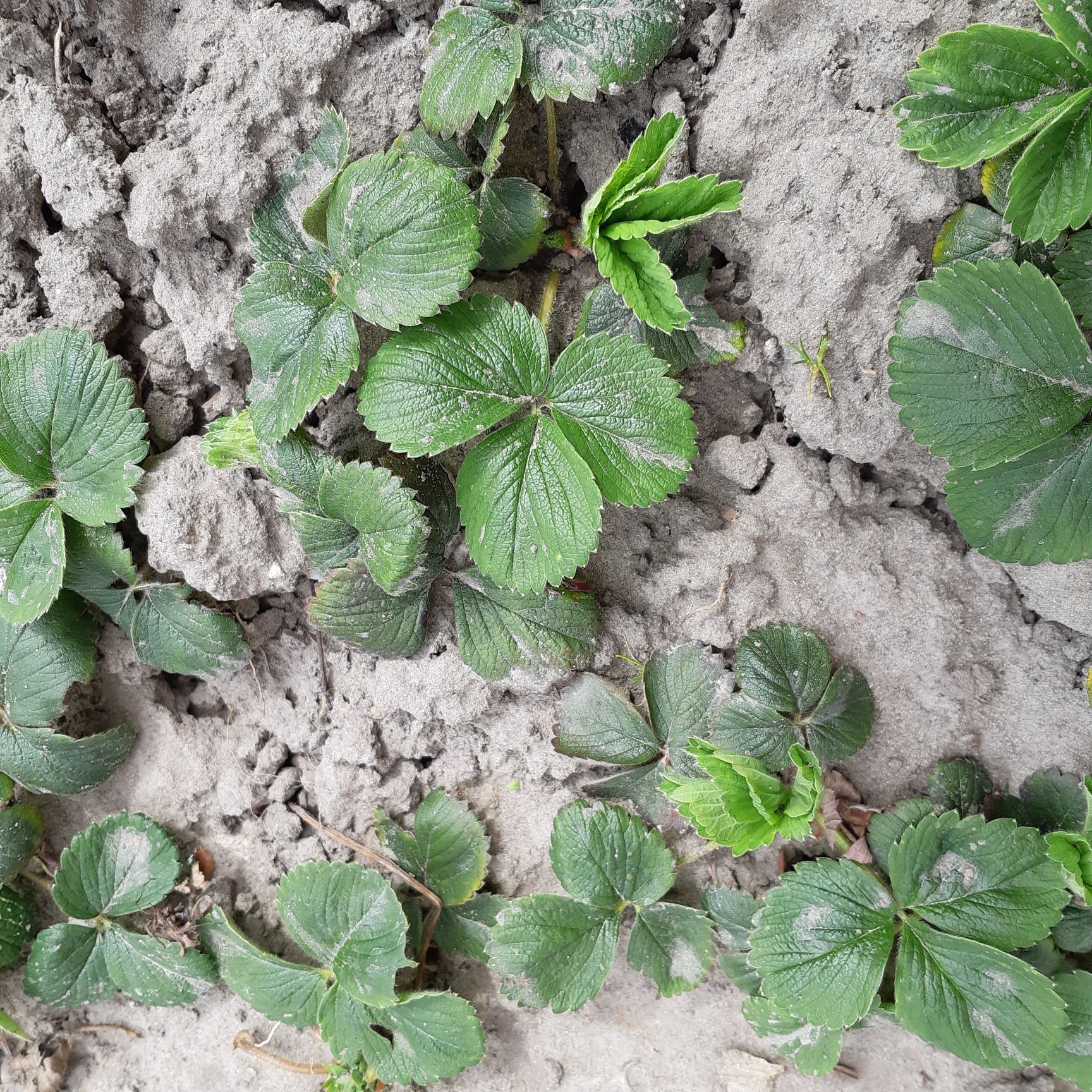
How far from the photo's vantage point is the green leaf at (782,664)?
1779mm

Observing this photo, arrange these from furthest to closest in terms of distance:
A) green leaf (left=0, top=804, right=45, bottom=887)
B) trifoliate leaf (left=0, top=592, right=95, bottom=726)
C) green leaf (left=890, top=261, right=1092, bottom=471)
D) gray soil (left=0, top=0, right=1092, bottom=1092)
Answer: green leaf (left=0, top=804, right=45, bottom=887) < trifoliate leaf (left=0, top=592, right=95, bottom=726) < gray soil (left=0, top=0, right=1092, bottom=1092) < green leaf (left=890, top=261, right=1092, bottom=471)

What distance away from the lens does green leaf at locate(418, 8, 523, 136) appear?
1.58 meters

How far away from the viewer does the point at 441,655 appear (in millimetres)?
1896

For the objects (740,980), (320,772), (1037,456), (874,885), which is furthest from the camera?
(320,772)

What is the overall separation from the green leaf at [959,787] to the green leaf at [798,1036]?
525 millimetres

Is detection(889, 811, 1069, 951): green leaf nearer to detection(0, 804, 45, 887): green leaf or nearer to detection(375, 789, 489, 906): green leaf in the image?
detection(375, 789, 489, 906): green leaf

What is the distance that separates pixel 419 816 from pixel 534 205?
1372 millimetres

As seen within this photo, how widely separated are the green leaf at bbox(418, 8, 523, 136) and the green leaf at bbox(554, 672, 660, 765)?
1168mm

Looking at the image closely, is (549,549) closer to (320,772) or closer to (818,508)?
(818,508)

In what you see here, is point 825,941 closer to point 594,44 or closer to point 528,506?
point 528,506

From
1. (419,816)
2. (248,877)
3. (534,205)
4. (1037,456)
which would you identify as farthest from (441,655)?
(1037,456)

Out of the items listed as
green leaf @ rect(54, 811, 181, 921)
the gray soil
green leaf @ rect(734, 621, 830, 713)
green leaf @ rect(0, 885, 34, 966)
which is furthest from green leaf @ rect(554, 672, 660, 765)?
green leaf @ rect(0, 885, 34, 966)

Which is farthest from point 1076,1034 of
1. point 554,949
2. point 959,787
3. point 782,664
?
point 554,949

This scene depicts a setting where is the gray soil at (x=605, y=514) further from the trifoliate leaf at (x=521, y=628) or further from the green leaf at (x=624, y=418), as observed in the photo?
the green leaf at (x=624, y=418)
